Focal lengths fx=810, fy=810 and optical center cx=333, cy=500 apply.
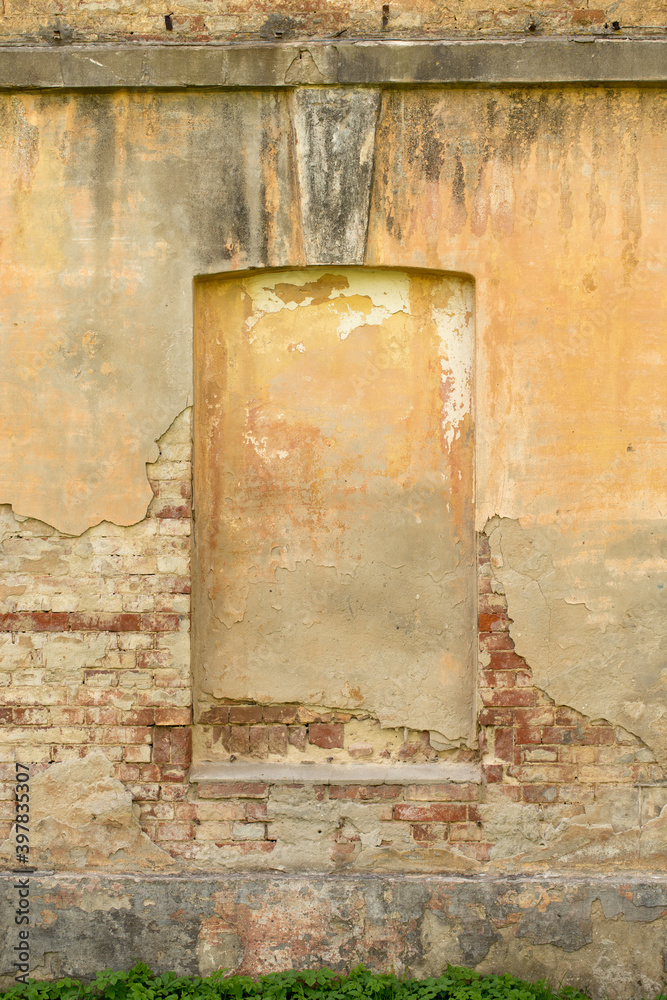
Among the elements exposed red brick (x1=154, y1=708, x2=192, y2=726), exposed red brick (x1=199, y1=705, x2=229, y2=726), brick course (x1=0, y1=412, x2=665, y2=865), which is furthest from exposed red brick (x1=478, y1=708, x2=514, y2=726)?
exposed red brick (x1=154, y1=708, x2=192, y2=726)

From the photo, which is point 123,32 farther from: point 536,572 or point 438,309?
point 536,572

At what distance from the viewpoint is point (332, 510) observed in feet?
10.9

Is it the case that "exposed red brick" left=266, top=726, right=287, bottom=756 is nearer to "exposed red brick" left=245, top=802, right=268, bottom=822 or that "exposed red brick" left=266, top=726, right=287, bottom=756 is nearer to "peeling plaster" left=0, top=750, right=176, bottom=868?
"exposed red brick" left=245, top=802, right=268, bottom=822

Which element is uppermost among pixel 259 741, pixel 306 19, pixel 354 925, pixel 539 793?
pixel 306 19

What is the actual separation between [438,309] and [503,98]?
828mm

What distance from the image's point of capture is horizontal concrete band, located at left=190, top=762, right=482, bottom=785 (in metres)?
3.20

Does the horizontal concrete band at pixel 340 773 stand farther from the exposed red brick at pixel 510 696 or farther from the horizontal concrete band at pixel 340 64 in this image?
the horizontal concrete band at pixel 340 64

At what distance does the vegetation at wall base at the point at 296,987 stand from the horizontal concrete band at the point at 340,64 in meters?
3.38

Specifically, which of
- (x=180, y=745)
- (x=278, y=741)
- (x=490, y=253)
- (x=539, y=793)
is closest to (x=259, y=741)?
(x=278, y=741)

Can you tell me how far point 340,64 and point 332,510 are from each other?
172 centimetres

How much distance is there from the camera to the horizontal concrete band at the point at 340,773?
3.20 m

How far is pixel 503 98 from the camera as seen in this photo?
10.3ft

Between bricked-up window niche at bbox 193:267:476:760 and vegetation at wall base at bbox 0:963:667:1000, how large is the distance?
0.81 metres

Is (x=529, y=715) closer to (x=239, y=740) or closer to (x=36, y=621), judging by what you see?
(x=239, y=740)
